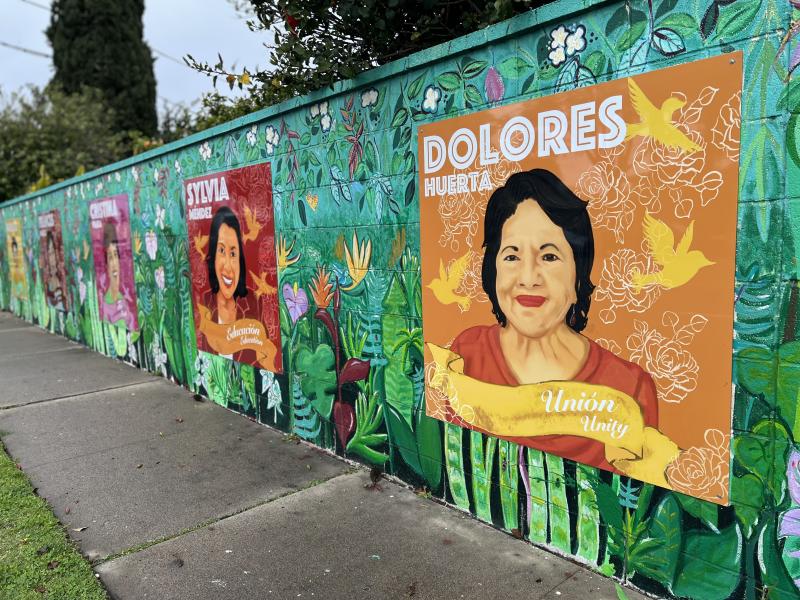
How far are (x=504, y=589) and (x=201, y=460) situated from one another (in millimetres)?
2769

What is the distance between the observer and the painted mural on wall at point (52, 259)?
10766 mm

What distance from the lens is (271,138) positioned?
200 inches

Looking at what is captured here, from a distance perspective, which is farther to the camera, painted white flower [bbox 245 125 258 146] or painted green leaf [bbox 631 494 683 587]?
painted white flower [bbox 245 125 258 146]

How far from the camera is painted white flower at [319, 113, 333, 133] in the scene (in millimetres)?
4445

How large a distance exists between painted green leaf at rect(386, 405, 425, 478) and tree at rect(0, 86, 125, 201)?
16.6m

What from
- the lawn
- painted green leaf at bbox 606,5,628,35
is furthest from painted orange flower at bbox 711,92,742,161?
the lawn

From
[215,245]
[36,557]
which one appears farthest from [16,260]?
[36,557]

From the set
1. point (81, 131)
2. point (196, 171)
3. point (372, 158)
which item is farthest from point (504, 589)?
point (81, 131)

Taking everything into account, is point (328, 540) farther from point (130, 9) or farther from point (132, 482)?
point (130, 9)

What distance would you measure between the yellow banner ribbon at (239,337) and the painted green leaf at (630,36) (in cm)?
366

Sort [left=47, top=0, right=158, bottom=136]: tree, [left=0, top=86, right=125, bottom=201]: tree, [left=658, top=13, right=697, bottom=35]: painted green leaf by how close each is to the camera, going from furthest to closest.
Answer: [left=47, top=0, right=158, bottom=136]: tree
[left=0, top=86, right=125, bottom=201]: tree
[left=658, top=13, right=697, bottom=35]: painted green leaf

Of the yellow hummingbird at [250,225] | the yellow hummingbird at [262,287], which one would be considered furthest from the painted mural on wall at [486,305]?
the yellow hummingbird at [250,225]

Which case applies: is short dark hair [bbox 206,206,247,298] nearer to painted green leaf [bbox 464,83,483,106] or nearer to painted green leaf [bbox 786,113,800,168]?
painted green leaf [bbox 464,83,483,106]

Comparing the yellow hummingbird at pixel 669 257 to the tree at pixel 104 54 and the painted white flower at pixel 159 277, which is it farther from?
the tree at pixel 104 54
